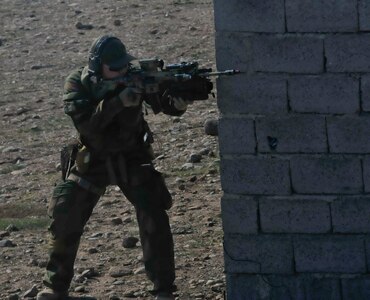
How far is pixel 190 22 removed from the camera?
18328 millimetres

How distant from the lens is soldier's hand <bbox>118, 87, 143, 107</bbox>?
827 centimetres

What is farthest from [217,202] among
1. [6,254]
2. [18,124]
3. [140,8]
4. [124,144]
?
[140,8]

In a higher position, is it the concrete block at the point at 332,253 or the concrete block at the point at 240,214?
the concrete block at the point at 240,214

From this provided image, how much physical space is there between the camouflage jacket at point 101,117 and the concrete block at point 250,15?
635 mm

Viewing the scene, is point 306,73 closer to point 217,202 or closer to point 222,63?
point 222,63

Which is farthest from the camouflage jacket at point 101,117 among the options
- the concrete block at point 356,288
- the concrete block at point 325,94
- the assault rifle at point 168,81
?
the concrete block at point 356,288

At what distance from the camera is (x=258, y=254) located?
27.4 feet

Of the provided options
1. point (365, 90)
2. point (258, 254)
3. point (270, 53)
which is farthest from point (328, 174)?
point (270, 53)

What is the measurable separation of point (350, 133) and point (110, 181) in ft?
4.85

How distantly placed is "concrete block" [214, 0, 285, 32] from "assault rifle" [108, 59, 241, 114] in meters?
0.31

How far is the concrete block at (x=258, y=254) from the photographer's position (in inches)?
328

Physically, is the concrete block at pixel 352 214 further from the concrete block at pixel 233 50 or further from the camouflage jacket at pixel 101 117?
the camouflage jacket at pixel 101 117

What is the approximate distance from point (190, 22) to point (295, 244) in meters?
10.3

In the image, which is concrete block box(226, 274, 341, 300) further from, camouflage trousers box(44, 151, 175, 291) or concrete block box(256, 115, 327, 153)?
concrete block box(256, 115, 327, 153)
